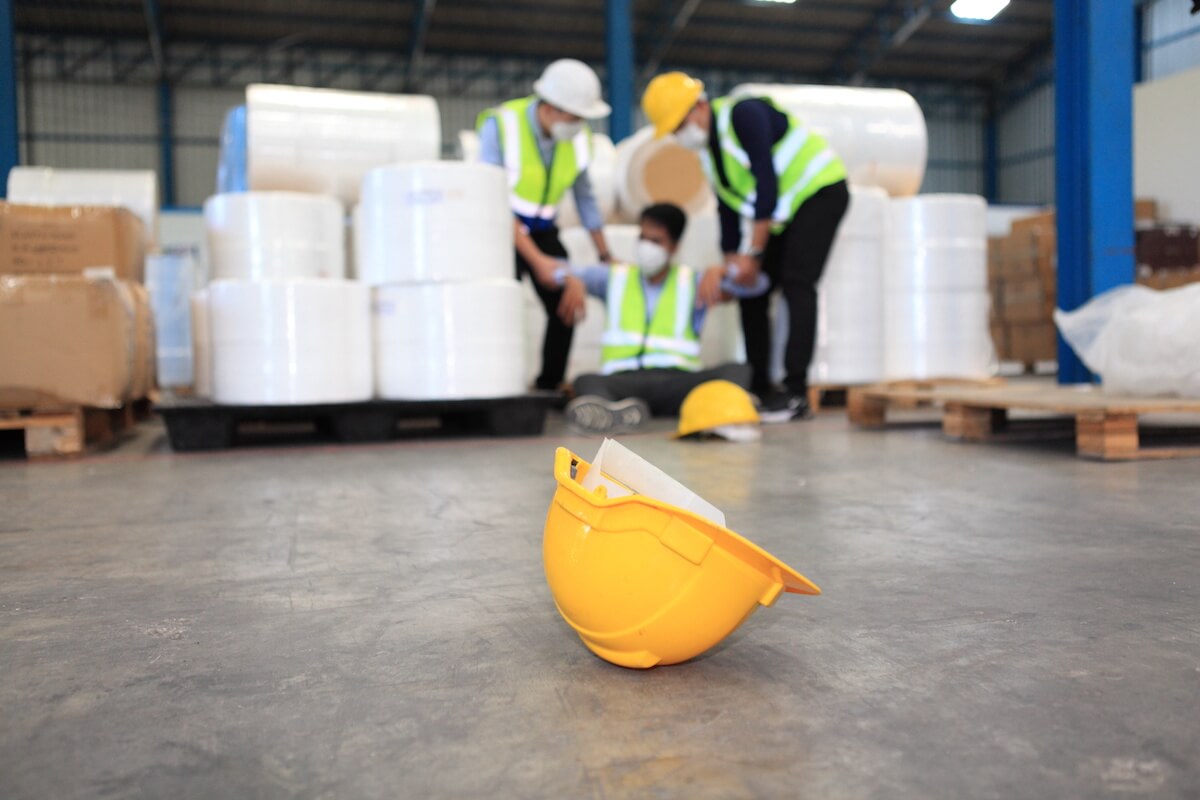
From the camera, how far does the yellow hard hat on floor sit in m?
1.33

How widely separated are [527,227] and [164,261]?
9.99 feet

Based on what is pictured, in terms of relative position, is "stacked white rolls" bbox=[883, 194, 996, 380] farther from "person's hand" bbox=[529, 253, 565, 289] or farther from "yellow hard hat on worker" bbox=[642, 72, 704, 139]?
"person's hand" bbox=[529, 253, 565, 289]

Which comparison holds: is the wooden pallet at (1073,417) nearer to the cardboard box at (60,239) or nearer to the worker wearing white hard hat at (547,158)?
the worker wearing white hard hat at (547,158)

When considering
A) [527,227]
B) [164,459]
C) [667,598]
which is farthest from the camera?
[527,227]

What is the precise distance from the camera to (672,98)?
5.34 meters

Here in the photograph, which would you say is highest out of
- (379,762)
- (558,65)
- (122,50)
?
(122,50)

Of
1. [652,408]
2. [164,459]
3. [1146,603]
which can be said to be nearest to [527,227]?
[652,408]

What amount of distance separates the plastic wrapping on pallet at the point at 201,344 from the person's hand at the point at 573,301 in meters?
2.14

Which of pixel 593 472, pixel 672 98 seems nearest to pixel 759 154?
pixel 672 98

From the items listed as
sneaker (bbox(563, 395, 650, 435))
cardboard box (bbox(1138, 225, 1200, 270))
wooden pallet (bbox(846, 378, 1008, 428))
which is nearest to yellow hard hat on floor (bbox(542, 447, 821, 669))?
wooden pallet (bbox(846, 378, 1008, 428))

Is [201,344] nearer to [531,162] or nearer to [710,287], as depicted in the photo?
[531,162]

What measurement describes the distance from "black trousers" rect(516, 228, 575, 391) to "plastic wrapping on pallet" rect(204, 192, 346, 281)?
55.3 inches

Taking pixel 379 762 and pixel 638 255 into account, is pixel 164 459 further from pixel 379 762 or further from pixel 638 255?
pixel 379 762

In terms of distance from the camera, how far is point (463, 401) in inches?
191
